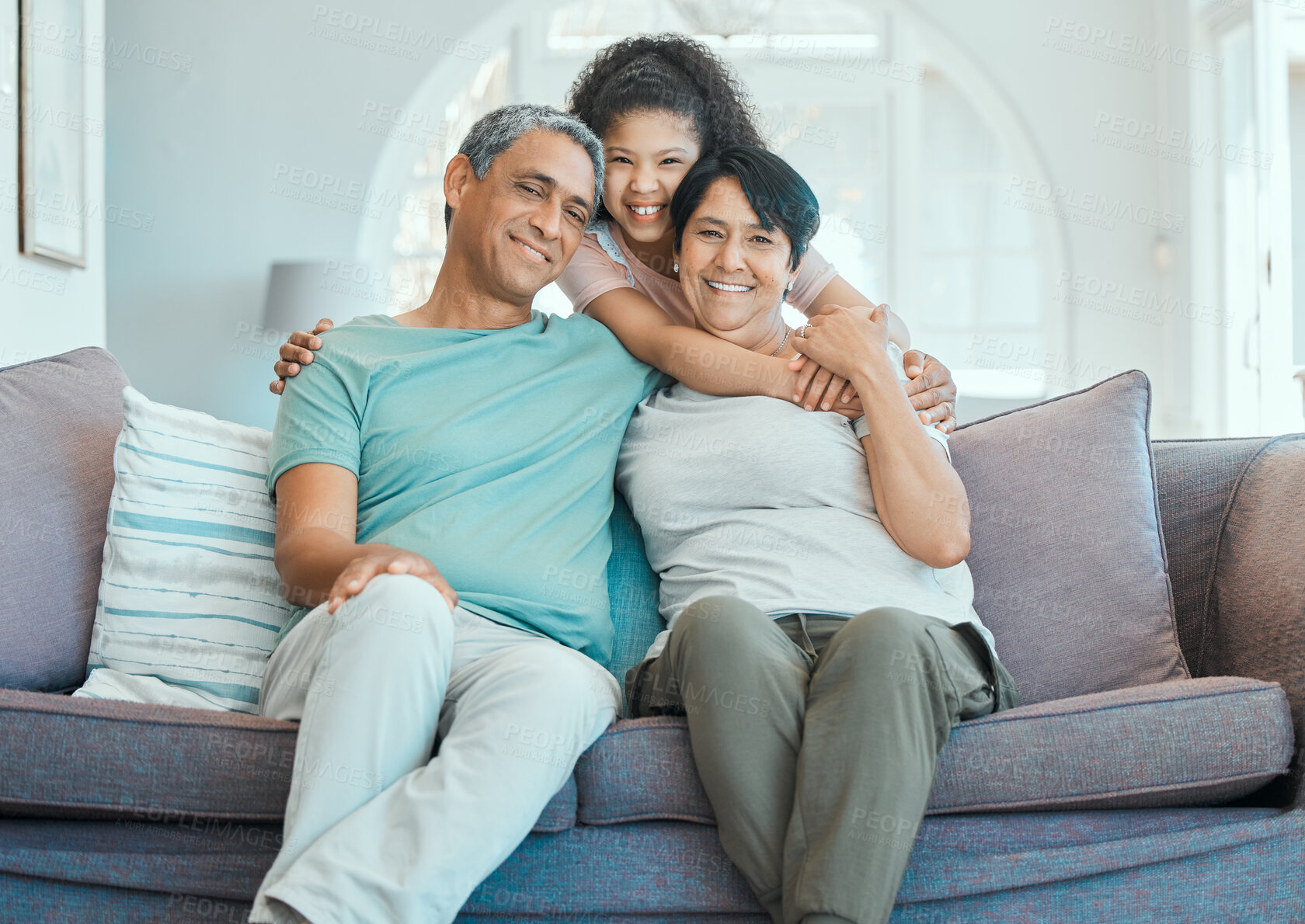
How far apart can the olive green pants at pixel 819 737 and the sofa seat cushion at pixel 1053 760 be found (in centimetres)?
4

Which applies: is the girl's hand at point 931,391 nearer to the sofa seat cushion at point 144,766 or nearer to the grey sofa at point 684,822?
the grey sofa at point 684,822

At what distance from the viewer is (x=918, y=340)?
5.50 meters

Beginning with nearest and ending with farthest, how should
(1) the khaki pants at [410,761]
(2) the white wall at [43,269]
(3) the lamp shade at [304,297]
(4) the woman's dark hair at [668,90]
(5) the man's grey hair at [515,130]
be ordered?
1. (1) the khaki pants at [410,761]
2. (5) the man's grey hair at [515,130]
3. (4) the woman's dark hair at [668,90]
4. (2) the white wall at [43,269]
5. (3) the lamp shade at [304,297]

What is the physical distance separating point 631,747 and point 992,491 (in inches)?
30.1

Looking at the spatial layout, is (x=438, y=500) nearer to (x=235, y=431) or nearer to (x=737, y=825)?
(x=235, y=431)

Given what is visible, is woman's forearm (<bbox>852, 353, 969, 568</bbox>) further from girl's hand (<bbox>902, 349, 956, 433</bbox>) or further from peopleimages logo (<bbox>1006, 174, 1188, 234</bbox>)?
peopleimages logo (<bbox>1006, 174, 1188, 234</bbox>)

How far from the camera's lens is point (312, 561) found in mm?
1335

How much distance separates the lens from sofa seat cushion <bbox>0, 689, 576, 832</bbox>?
4.05ft

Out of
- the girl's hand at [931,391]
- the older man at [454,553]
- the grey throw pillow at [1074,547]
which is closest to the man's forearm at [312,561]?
the older man at [454,553]

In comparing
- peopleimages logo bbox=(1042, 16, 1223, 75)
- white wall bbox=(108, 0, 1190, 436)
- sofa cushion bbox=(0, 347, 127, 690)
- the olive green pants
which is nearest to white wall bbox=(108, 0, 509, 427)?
white wall bbox=(108, 0, 1190, 436)

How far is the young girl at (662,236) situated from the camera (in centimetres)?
164

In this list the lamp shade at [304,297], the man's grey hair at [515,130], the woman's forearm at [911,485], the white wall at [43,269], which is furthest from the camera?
the lamp shade at [304,297]

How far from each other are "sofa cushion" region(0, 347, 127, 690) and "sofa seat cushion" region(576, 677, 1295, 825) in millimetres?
827

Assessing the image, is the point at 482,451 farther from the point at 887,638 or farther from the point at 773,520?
the point at 887,638
